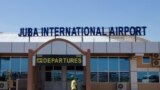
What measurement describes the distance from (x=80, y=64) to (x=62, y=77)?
320cm

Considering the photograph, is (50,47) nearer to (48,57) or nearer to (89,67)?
(48,57)

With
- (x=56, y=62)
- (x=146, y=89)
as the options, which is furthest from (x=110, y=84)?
Answer: (x=56, y=62)

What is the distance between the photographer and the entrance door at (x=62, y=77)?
31495mm

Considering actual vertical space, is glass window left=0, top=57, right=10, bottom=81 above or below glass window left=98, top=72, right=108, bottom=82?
above

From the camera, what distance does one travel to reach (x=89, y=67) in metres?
28.6

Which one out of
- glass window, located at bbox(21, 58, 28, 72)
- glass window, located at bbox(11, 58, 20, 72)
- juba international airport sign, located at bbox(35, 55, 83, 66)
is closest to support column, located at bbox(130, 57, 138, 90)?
juba international airport sign, located at bbox(35, 55, 83, 66)

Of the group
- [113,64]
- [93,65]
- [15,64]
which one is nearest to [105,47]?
[113,64]

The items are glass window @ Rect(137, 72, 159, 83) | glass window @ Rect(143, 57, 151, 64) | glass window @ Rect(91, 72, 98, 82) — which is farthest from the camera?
glass window @ Rect(91, 72, 98, 82)

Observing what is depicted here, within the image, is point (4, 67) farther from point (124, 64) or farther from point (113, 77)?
point (124, 64)

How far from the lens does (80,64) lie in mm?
28969

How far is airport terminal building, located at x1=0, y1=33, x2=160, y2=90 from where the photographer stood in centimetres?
2917

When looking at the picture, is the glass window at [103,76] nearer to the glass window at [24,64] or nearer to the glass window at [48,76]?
the glass window at [48,76]

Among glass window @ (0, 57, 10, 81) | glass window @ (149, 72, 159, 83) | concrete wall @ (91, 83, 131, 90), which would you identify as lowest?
concrete wall @ (91, 83, 131, 90)

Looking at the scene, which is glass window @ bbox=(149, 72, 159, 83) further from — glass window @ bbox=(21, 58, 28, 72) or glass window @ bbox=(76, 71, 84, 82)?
glass window @ bbox=(21, 58, 28, 72)
